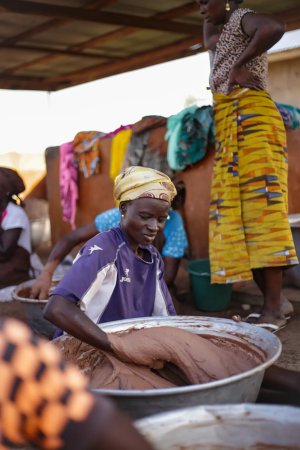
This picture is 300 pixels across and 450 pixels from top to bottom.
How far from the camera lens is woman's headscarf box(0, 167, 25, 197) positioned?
4.88m

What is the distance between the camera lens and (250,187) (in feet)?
11.6

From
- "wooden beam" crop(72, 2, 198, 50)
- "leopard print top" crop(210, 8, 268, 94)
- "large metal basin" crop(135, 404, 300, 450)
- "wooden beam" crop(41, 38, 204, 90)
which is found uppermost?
"wooden beam" crop(72, 2, 198, 50)

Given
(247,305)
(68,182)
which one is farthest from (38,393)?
(68,182)

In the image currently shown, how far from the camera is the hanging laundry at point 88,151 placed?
633cm

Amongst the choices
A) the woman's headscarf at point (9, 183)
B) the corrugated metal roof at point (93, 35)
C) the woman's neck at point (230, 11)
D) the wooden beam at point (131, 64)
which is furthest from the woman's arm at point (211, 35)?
the wooden beam at point (131, 64)

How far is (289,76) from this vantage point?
7.91m

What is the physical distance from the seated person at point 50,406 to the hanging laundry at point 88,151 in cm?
552

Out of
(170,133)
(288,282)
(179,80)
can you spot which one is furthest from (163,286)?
(179,80)

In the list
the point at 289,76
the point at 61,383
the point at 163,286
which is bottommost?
the point at 163,286

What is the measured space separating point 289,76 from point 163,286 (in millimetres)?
6245

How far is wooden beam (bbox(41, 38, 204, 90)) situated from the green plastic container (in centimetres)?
341

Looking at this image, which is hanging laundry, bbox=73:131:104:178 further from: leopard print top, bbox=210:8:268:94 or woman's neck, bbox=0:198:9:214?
leopard print top, bbox=210:8:268:94

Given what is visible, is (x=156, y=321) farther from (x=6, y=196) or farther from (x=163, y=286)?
(x=6, y=196)

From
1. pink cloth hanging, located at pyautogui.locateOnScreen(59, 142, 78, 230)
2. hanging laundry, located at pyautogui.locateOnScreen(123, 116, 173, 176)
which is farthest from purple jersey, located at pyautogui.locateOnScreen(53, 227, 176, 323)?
pink cloth hanging, located at pyautogui.locateOnScreen(59, 142, 78, 230)
